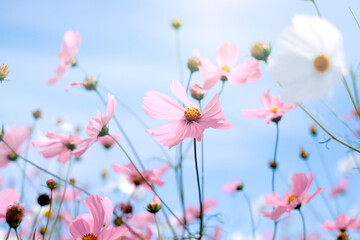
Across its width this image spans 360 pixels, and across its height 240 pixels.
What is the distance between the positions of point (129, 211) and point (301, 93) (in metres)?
0.65

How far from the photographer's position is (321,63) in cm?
37

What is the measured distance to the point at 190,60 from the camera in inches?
34.9

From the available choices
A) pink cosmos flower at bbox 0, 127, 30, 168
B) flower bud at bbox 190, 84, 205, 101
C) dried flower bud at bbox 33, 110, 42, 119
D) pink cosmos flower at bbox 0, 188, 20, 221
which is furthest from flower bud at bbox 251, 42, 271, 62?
dried flower bud at bbox 33, 110, 42, 119

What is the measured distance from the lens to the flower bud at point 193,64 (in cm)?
88

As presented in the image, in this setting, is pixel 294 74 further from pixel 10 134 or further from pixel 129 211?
pixel 10 134

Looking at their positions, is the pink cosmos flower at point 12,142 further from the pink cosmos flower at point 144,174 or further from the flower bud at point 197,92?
the flower bud at point 197,92

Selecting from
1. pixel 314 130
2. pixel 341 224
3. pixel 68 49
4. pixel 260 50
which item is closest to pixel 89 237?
pixel 260 50

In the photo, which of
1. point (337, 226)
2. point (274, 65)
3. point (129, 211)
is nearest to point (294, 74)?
point (274, 65)

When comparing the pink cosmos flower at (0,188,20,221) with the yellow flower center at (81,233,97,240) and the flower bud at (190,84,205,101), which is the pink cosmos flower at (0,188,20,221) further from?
the flower bud at (190,84,205,101)

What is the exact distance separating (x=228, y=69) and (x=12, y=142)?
58 centimetres

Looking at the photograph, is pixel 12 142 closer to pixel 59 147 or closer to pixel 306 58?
pixel 59 147

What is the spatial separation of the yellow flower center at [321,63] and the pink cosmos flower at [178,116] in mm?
203

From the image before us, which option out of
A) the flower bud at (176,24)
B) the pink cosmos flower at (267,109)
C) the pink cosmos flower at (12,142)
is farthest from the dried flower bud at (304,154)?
the pink cosmos flower at (12,142)

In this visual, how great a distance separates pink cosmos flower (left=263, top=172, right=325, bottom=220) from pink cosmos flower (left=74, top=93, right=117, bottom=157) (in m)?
0.39
